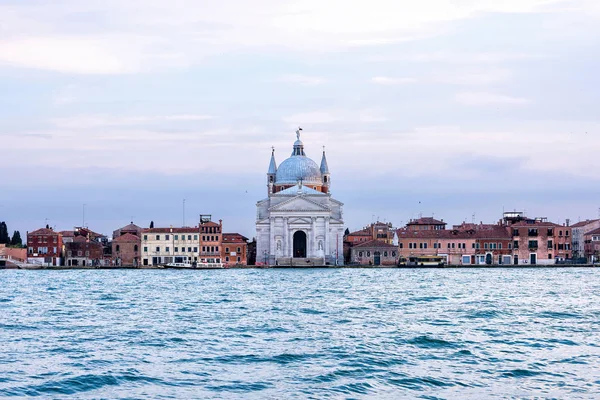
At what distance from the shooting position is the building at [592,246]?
72375 millimetres

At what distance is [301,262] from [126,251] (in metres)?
13.1

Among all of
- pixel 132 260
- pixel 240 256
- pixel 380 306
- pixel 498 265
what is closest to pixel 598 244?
pixel 498 265

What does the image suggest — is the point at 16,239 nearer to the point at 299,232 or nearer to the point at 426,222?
the point at 299,232

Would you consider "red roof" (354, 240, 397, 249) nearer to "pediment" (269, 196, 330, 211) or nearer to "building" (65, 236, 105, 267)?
"pediment" (269, 196, 330, 211)

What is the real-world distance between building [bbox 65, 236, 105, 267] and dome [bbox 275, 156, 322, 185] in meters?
16.3

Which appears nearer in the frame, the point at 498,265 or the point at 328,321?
the point at 328,321

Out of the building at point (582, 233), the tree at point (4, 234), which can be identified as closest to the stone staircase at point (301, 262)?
the building at point (582, 233)

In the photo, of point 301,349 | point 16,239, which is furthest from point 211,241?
point 301,349

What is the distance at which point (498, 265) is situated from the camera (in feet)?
230

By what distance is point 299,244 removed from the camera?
73.4 m

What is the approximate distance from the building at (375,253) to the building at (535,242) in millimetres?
9119

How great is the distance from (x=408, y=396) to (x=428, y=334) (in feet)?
20.5

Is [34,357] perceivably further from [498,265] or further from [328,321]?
[498,265]

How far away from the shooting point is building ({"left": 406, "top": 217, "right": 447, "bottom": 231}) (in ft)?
250
